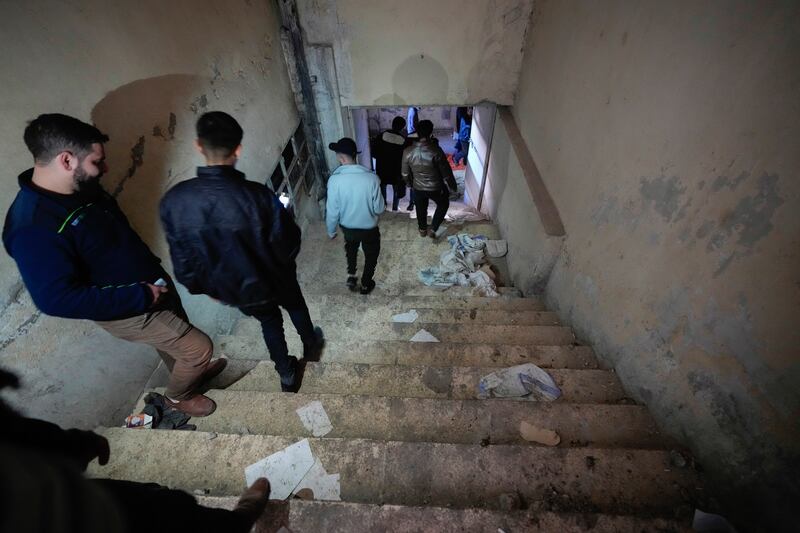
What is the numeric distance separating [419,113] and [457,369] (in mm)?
11379

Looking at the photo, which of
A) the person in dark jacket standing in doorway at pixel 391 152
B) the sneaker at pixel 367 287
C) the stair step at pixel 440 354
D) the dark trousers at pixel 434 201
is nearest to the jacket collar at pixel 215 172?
the stair step at pixel 440 354

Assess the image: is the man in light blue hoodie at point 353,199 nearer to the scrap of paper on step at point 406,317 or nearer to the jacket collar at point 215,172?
the scrap of paper on step at point 406,317

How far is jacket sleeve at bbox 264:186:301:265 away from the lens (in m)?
2.05

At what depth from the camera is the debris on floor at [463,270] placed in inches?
186

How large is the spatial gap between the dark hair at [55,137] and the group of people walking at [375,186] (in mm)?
1903

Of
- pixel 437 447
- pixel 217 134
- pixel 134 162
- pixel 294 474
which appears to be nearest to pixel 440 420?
pixel 437 447

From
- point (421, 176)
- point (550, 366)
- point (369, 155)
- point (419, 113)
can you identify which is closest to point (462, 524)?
point (550, 366)

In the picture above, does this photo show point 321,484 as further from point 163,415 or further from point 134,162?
point 134,162

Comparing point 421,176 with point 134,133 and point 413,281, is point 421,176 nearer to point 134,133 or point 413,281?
point 413,281

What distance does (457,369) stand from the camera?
8.53 feet

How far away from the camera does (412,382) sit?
2.59m

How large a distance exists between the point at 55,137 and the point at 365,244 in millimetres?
2733

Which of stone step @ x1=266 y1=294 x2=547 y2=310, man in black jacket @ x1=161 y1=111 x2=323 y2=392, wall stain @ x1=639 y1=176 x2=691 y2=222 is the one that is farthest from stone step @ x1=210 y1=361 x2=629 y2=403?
wall stain @ x1=639 y1=176 x2=691 y2=222

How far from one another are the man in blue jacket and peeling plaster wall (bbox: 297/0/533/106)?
477 cm
